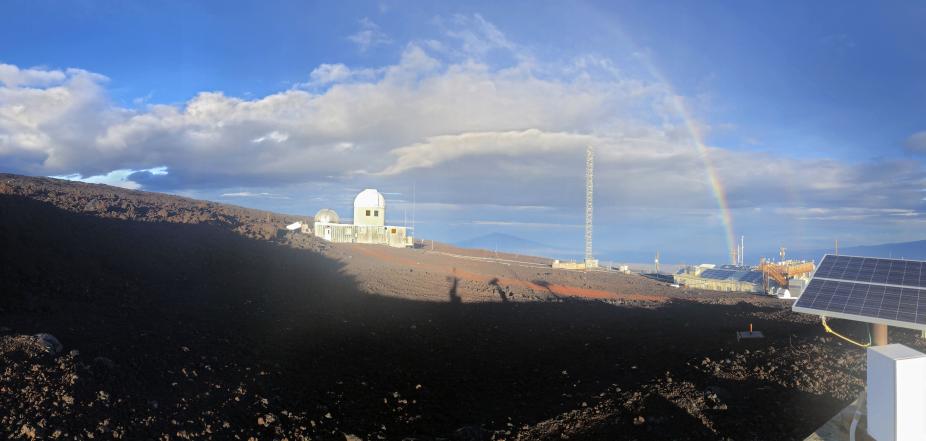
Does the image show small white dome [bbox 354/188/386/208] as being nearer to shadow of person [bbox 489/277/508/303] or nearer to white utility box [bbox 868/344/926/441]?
shadow of person [bbox 489/277/508/303]

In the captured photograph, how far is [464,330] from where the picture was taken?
65.2 feet

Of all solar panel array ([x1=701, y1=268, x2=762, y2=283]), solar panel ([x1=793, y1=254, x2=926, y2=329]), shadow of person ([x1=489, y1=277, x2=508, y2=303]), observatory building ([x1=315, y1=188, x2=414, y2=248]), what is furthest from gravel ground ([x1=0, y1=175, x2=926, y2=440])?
solar panel array ([x1=701, y1=268, x2=762, y2=283])

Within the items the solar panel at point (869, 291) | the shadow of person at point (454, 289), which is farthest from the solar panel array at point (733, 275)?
the solar panel at point (869, 291)

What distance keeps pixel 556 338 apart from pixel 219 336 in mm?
11081

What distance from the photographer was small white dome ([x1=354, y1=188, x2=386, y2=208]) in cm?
5169

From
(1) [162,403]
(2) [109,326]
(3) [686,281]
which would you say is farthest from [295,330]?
(3) [686,281]

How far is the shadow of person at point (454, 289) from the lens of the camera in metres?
27.5

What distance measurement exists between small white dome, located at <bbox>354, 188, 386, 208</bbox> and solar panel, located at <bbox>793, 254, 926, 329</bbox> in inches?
1623

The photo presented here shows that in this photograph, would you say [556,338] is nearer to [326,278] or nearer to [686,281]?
[326,278]

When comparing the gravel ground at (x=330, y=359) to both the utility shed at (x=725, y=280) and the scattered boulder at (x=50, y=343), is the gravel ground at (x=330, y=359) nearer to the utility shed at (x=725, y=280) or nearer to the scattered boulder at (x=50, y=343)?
the scattered boulder at (x=50, y=343)

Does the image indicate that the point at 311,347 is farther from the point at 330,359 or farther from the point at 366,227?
the point at 366,227

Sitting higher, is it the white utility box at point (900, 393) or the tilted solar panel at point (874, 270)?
the tilted solar panel at point (874, 270)

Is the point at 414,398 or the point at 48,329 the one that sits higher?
the point at 48,329

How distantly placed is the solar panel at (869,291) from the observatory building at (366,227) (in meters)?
40.0
